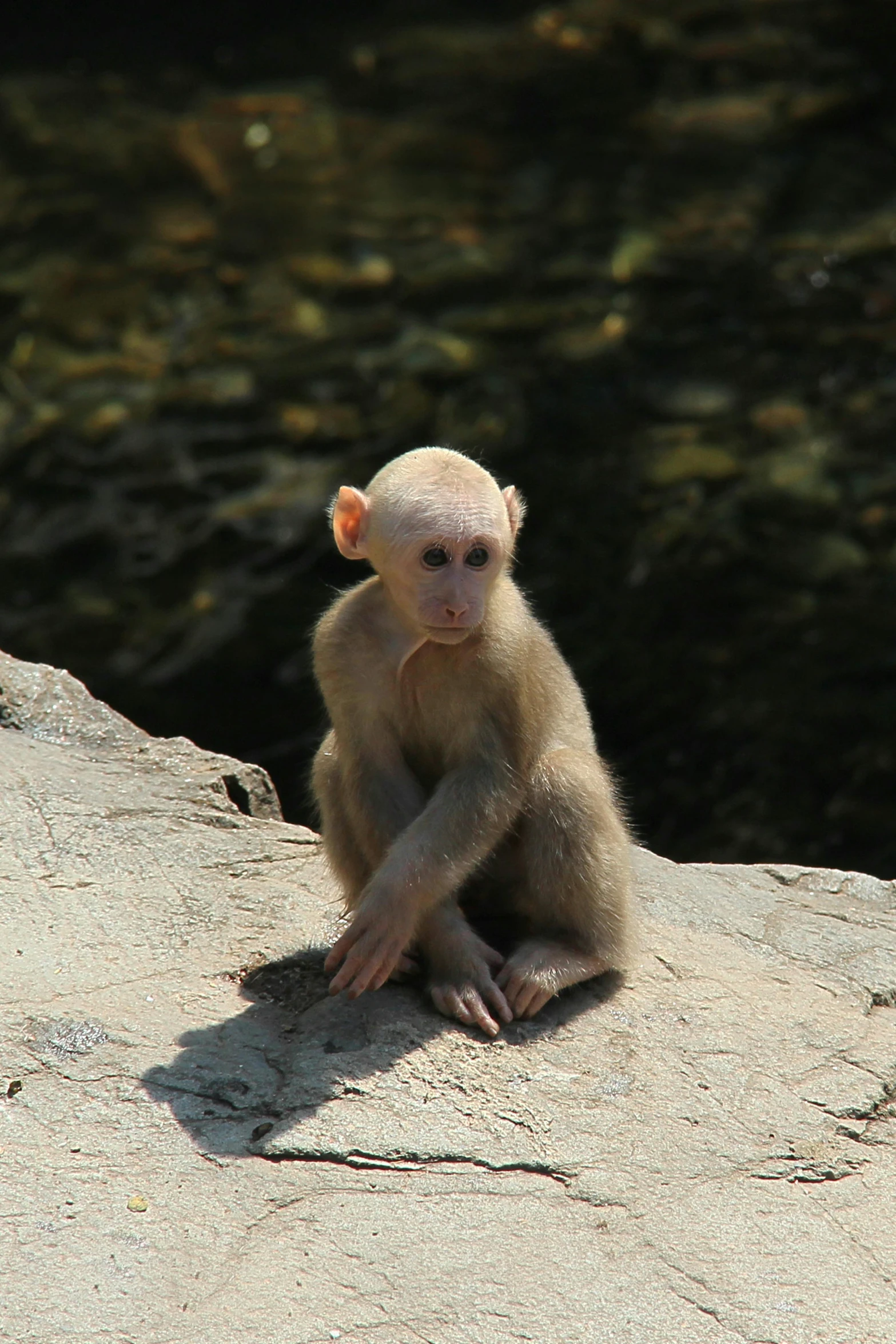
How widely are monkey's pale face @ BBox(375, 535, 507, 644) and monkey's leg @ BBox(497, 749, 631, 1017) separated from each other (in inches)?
23.4

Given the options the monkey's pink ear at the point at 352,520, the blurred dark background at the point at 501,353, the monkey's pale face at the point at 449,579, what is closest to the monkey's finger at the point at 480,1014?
→ the monkey's pale face at the point at 449,579

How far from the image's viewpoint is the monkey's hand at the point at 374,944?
4.52 m

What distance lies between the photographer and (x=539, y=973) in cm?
471

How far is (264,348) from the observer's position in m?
12.0

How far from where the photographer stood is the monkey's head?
4465 millimetres

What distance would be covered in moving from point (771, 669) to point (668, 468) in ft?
5.68

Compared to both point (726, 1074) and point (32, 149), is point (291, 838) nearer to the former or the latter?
point (726, 1074)

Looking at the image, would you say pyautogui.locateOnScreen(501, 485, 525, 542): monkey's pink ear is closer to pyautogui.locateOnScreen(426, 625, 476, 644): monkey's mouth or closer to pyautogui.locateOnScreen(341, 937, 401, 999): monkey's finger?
pyautogui.locateOnScreen(426, 625, 476, 644): monkey's mouth

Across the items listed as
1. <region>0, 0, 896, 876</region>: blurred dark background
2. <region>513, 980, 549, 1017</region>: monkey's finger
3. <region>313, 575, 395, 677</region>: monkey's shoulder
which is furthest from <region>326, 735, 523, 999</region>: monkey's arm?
<region>0, 0, 896, 876</region>: blurred dark background

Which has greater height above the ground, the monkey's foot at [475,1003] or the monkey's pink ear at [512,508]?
the monkey's pink ear at [512,508]

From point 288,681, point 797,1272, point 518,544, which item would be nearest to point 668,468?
point 518,544

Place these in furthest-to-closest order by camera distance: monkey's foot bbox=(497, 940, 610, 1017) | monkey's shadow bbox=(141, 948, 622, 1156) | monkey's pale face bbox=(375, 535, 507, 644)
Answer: monkey's foot bbox=(497, 940, 610, 1017) < monkey's pale face bbox=(375, 535, 507, 644) < monkey's shadow bbox=(141, 948, 622, 1156)

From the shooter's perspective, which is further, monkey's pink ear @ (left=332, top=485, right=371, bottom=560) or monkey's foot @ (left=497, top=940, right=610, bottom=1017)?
monkey's pink ear @ (left=332, top=485, right=371, bottom=560)

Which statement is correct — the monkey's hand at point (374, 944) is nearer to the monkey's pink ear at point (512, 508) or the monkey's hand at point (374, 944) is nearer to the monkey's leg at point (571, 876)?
the monkey's leg at point (571, 876)
